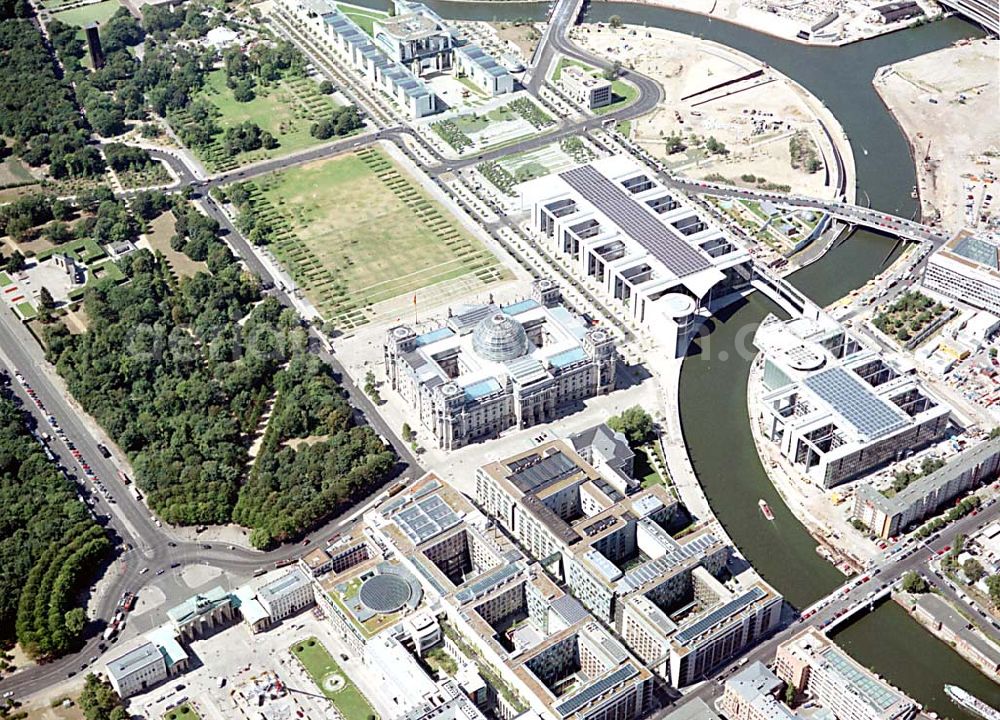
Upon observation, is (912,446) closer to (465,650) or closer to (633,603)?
(633,603)

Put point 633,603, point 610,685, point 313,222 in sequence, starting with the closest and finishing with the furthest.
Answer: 1. point 610,685
2. point 633,603
3. point 313,222

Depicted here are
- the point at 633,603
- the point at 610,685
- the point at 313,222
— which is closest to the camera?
the point at 610,685

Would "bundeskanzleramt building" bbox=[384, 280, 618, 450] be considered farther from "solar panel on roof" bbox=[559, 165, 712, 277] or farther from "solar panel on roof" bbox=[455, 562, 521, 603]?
"solar panel on roof" bbox=[455, 562, 521, 603]

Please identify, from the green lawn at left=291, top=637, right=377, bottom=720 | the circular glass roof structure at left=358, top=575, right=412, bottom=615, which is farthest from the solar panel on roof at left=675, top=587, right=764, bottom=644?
the green lawn at left=291, top=637, right=377, bottom=720

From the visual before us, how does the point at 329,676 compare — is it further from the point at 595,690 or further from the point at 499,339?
the point at 499,339

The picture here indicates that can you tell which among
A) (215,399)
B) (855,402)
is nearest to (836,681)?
(855,402)

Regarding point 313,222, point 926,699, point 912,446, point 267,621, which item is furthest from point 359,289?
point 926,699
